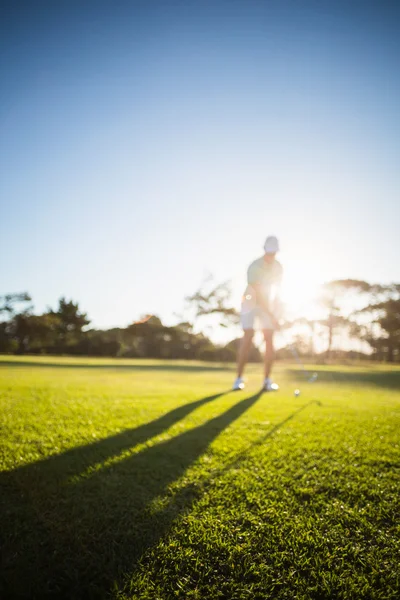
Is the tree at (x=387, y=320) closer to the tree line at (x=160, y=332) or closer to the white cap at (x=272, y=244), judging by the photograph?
the tree line at (x=160, y=332)

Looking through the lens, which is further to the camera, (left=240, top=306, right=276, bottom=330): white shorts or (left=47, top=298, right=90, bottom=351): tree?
(left=47, top=298, right=90, bottom=351): tree

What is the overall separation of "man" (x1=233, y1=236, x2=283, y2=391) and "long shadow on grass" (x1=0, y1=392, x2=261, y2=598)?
3.84 m

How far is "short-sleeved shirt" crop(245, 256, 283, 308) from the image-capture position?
606 cm

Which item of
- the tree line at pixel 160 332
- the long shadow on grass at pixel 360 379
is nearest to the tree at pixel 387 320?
the tree line at pixel 160 332

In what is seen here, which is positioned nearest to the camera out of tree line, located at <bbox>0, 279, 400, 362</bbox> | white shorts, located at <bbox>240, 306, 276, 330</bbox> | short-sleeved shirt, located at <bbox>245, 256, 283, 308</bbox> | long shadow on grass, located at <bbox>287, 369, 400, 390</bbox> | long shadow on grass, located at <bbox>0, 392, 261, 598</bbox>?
long shadow on grass, located at <bbox>0, 392, 261, 598</bbox>

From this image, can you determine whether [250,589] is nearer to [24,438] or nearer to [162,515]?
[162,515]

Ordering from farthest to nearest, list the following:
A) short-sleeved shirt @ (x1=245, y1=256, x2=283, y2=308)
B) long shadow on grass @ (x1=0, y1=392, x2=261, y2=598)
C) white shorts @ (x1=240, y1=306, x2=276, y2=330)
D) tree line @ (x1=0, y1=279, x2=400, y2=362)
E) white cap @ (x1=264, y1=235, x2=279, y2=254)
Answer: tree line @ (x1=0, y1=279, x2=400, y2=362) < short-sleeved shirt @ (x1=245, y1=256, x2=283, y2=308) < white cap @ (x1=264, y1=235, x2=279, y2=254) < white shorts @ (x1=240, y1=306, x2=276, y2=330) < long shadow on grass @ (x1=0, y1=392, x2=261, y2=598)

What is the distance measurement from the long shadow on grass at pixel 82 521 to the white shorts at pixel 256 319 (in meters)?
3.90

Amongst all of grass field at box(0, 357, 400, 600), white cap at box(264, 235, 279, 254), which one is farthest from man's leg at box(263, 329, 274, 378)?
grass field at box(0, 357, 400, 600)

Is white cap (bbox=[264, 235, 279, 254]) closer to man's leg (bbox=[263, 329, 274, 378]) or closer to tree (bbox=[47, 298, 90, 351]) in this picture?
man's leg (bbox=[263, 329, 274, 378])

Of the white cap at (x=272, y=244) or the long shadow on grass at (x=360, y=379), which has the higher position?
the white cap at (x=272, y=244)

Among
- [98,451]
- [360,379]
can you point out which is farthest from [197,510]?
[360,379]

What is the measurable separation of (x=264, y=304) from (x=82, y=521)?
496 centimetres

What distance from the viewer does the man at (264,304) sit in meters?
5.80
